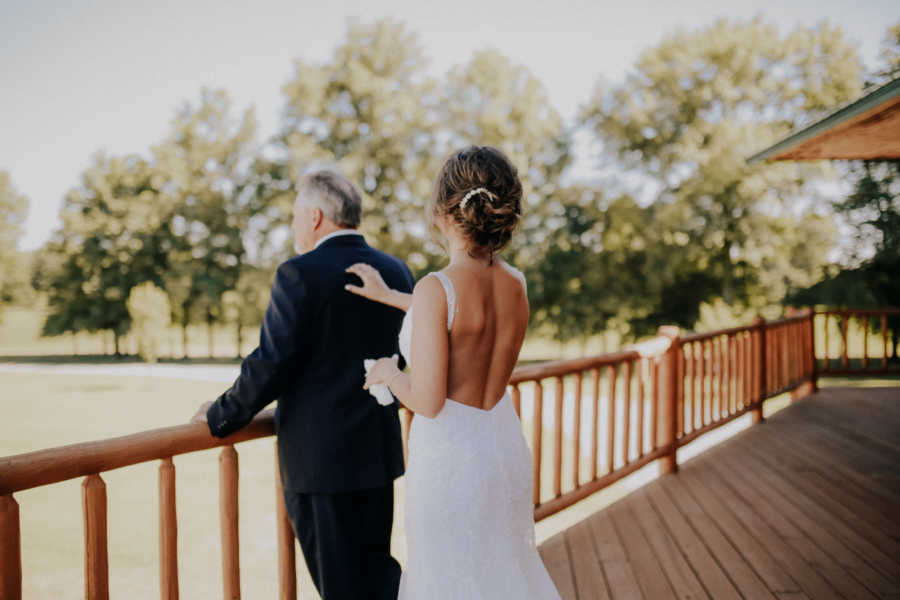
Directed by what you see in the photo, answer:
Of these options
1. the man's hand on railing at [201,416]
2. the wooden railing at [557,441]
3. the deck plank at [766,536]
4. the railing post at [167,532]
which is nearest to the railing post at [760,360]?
the wooden railing at [557,441]

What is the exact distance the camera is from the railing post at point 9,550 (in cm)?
136

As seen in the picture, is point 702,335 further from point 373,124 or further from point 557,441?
point 373,124

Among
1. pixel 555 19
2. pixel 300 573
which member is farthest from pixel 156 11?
pixel 300 573

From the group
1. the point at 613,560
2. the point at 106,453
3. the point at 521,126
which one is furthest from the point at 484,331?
the point at 521,126

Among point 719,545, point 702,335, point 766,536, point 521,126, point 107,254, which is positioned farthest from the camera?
point 107,254

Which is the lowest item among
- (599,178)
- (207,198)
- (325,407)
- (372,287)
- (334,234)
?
(325,407)

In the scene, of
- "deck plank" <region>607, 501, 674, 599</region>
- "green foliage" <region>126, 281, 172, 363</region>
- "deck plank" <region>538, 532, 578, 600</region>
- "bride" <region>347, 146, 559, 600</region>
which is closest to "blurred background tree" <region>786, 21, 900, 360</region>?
"deck plank" <region>607, 501, 674, 599</region>

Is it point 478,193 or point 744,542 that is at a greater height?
point 478,193

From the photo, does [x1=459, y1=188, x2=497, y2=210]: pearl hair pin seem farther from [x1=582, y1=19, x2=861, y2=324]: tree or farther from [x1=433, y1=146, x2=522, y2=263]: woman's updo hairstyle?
[x1=582, y1=19, x2=861, y2=324]: tree

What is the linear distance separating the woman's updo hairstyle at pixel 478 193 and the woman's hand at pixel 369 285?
0.36m

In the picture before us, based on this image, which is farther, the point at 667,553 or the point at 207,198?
the point at 207,198

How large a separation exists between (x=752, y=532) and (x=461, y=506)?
8.84ft

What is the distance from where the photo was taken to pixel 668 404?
15.0ft

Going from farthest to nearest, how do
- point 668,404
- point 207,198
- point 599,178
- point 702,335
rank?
point 207,198, point 599,178, point 702,335, point 668,404
